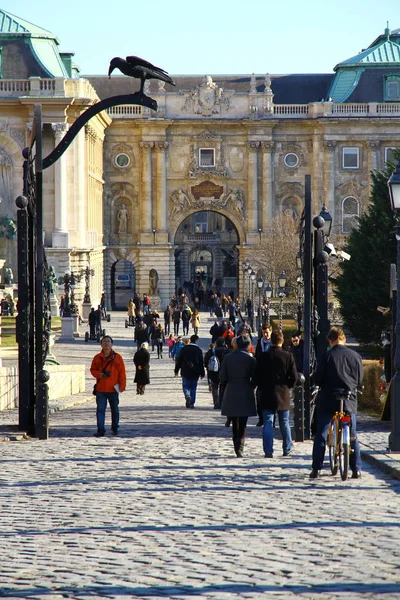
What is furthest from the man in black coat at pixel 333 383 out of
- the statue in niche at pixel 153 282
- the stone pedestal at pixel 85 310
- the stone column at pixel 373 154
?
the stone column at pixel 373 154

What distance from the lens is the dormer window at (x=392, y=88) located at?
82500 mm

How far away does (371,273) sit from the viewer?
41844mm

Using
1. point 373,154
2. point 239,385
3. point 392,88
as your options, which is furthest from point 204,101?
point 239,385

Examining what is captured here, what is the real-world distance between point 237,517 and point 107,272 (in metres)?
73.4

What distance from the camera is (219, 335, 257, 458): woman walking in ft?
55.7

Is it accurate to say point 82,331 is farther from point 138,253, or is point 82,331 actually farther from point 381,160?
point 381,160

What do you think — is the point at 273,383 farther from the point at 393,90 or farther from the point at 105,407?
the point at 393,90

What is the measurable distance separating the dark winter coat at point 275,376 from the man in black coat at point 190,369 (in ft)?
29.4

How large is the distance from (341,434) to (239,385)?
273 cm

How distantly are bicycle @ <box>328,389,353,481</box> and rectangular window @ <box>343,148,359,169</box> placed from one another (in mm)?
70587

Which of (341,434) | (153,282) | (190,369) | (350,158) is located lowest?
(341,434)

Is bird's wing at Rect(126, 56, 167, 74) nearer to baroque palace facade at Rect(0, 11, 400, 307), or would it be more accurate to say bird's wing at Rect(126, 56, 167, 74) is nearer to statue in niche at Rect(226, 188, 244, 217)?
A: baroque palace facade at Rect(0, 11, 400, 307)

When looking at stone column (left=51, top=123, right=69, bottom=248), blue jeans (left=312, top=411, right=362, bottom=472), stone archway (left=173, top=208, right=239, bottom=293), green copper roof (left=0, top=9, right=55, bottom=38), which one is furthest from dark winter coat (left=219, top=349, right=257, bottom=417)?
stone archway (left=173, top=208, right=239, bottom=293)

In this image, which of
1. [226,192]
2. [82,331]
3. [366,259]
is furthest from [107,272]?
[366,259]
